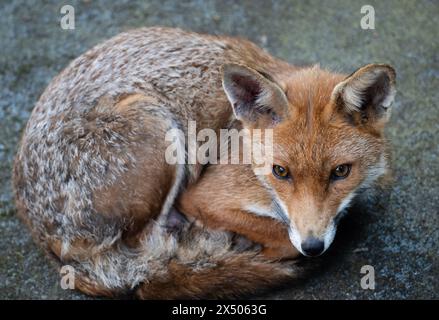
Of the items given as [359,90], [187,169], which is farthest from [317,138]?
[187,169]

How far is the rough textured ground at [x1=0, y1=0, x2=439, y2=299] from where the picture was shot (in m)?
4.08

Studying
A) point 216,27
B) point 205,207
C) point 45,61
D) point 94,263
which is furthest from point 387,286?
point 45,61

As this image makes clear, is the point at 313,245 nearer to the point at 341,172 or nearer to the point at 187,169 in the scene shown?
the point at 341,172

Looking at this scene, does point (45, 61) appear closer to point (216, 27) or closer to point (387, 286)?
point (216, 27)

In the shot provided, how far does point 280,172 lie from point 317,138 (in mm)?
299

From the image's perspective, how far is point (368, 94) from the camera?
142 inches

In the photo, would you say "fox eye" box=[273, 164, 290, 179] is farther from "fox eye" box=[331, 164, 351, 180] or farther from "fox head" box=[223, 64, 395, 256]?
"fox eye" box=[331, 164, 351, 180]

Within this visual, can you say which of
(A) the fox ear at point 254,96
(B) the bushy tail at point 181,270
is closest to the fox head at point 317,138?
(A) the fox ear at point 254,96

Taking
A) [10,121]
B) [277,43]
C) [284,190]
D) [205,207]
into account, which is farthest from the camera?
[277,43]

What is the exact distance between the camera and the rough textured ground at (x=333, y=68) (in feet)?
13.4

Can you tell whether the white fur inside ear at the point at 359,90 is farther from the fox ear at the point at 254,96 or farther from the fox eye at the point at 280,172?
the fox eye at the point at 280,172

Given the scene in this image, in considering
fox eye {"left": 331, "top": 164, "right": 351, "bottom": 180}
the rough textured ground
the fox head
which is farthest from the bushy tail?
fox eye {"left": 331, "top": 164, "right": 351, "bottom": 180}

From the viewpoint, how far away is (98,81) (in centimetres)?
439

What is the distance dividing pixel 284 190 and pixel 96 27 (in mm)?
3414
